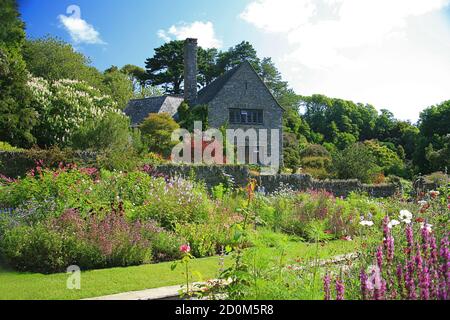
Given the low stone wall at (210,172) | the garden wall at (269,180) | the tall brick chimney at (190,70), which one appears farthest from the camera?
the tall brick chimney at (190,70)

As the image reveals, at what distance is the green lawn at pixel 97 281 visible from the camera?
19.6 feet

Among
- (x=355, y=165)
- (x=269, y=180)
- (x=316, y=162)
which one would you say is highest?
(x=316, y=162)

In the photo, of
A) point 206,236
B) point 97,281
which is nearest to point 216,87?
point 206,236

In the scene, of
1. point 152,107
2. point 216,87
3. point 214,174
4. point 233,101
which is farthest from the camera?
point 152,107

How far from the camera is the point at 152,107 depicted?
31094mm

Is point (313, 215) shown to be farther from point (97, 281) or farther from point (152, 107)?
point (152, 107)

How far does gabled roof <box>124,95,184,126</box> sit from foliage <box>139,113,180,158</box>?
6131 millimetres

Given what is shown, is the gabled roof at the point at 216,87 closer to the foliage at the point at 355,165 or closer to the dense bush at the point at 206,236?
the foliage at the point at 355,165

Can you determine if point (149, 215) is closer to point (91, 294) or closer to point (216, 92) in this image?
point (91, 294)

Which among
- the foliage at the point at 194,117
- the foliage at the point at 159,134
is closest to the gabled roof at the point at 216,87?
the foliage at the point at 194,117

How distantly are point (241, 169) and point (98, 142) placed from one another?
20.0 feet

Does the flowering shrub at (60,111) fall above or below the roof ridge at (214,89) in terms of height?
below

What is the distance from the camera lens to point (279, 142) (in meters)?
30.6

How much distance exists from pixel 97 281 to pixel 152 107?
2522cm
